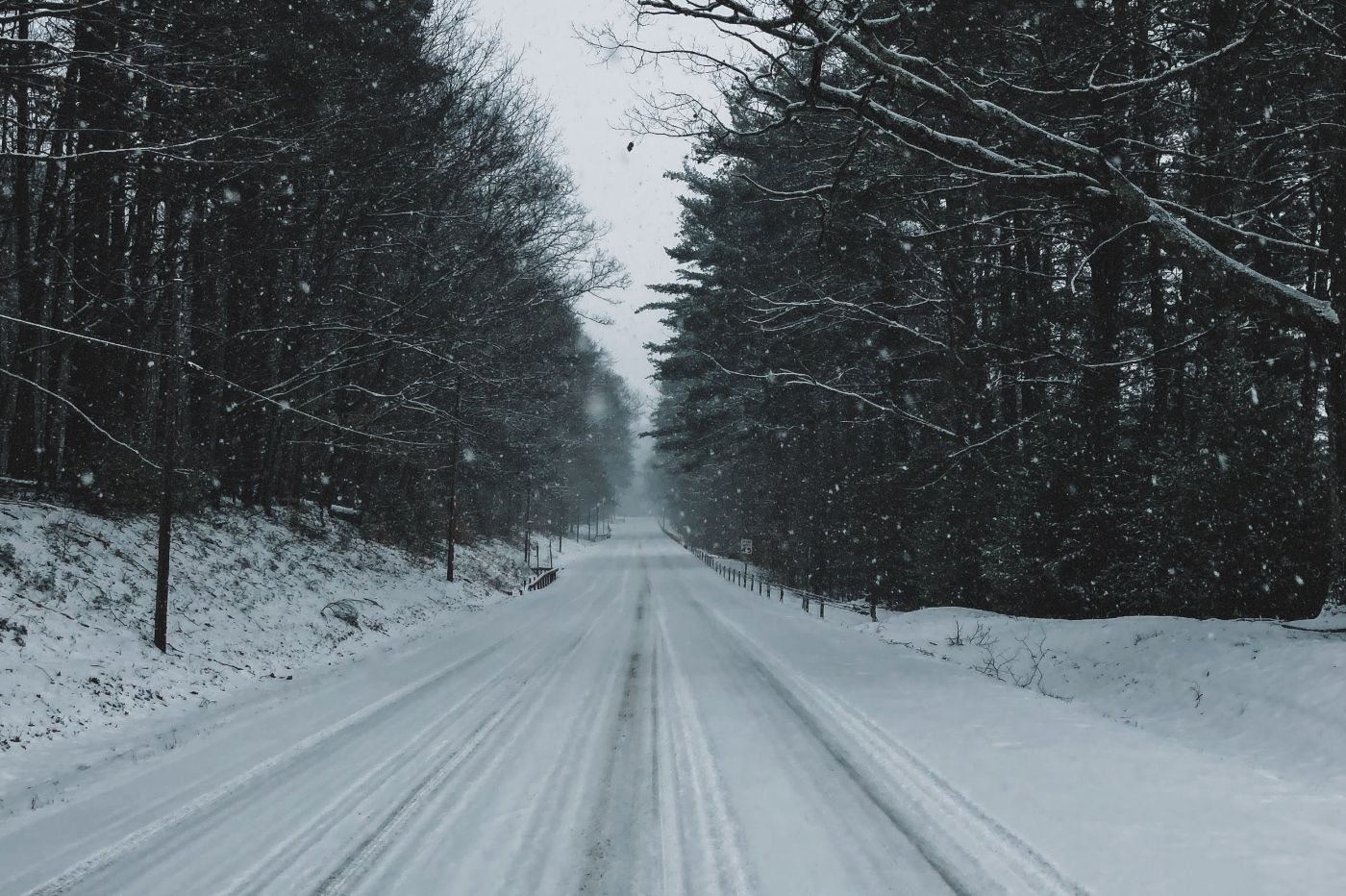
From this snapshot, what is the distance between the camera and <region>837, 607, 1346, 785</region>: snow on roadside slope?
7.19 m

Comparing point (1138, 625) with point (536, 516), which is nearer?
point (1138, 625)

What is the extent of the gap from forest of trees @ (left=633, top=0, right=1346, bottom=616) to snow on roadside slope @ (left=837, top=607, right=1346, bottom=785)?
154cm

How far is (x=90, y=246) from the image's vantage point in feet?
42.6

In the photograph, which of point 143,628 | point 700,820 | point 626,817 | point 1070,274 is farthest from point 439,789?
point 1070,274

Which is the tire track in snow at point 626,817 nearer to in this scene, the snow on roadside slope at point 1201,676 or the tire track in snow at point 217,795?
the tire track in snow at point 217,795

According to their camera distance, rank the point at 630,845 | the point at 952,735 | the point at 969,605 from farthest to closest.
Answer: the point at 969,605 < the point at 952,735 < the point at 630,845

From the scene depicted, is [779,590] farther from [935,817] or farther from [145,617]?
[935,817]

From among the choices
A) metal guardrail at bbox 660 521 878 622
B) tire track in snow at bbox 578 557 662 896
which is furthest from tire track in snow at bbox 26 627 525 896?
metal guardrail at bbox 660 521 878 622

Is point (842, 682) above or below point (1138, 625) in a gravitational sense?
below

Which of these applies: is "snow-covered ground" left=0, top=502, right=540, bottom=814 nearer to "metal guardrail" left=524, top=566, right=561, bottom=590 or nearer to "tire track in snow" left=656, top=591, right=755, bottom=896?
"tire track in snow" left=656, top=591, right=755, bottom=896

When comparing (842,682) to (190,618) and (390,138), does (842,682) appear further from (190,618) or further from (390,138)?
(390,138)

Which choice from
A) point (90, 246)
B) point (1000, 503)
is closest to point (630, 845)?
point (1000, 503)

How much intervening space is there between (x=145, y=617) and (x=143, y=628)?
32 centimetres

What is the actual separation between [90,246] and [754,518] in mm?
35085
